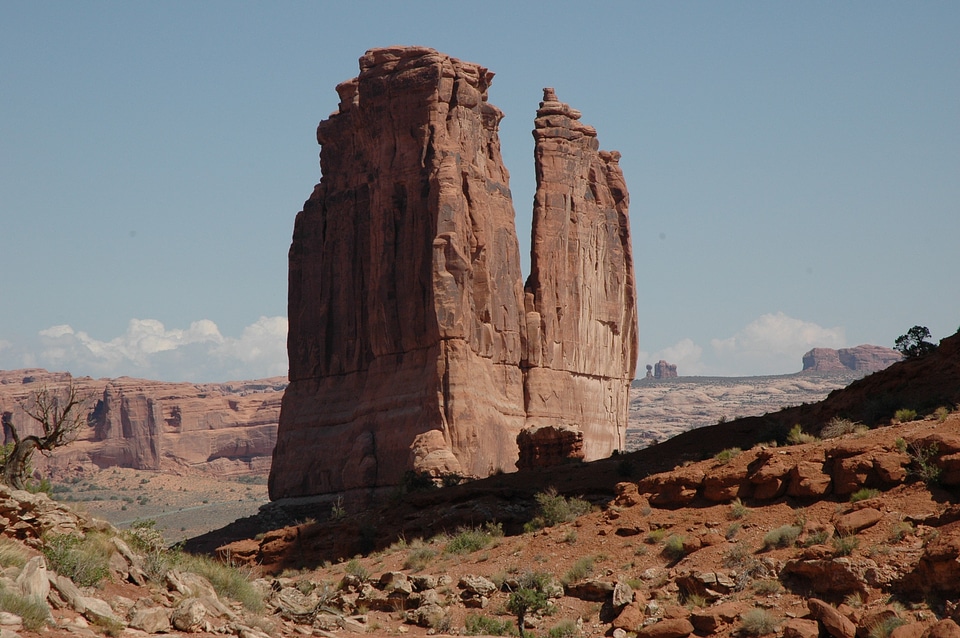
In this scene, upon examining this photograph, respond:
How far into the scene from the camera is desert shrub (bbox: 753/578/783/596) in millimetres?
20641

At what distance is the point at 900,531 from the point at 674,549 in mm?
4562

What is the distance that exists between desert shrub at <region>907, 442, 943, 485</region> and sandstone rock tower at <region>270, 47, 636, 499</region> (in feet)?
114

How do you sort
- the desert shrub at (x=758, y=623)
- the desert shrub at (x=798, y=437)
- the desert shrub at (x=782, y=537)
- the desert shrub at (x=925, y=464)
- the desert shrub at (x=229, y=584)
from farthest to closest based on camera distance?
the desert shrub at (x=798, y=437)
the desert shrub at (x=782, y=537)
the desert shrub at (x=925, y=464)
the desert shrub at (x=229, y=584)
the desert shrub at (x=758, y=623)

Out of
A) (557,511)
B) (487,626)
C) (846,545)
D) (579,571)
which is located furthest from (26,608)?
(557,511)

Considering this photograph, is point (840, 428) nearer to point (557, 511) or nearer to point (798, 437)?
point (798, 437)

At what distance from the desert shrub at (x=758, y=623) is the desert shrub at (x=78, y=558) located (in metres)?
8.90

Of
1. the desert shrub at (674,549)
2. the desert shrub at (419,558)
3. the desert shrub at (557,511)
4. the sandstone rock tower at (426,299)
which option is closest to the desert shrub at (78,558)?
the desert shrub at (674,549)

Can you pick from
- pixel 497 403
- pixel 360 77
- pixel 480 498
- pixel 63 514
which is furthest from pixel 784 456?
pixel 360 77

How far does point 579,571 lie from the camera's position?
24422mm

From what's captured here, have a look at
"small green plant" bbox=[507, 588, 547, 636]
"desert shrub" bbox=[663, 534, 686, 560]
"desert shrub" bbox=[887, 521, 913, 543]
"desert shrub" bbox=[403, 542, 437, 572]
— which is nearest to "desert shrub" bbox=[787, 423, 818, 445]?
"desert shrub" bbox=[663, 534, 686, 560]

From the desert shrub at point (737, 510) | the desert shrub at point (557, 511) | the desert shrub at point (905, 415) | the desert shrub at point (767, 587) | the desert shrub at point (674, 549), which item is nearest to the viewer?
the desert shrub at point (767, 587)

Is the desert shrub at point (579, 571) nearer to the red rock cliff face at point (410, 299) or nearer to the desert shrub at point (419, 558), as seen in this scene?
the desert shrub at point (419, 558)

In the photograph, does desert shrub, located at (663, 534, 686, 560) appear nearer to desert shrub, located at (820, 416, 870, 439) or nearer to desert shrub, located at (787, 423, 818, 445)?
desert shrub, located at (787, 423, 818, 445)

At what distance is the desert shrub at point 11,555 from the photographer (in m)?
16.2
